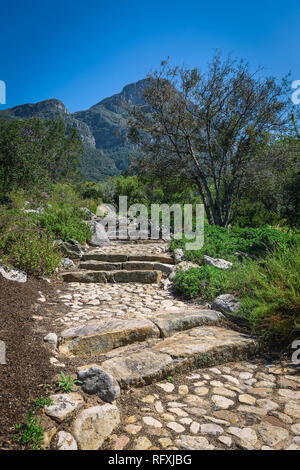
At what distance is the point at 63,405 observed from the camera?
6.31 ft

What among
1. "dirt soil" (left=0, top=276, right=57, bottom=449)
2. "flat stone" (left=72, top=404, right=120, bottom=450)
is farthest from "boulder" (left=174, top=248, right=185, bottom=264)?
"flat stone" (left=72, top=404, right=120, bottom=450)

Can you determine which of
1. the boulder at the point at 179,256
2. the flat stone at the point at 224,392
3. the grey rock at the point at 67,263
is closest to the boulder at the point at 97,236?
the grey rock at the point at 67,263

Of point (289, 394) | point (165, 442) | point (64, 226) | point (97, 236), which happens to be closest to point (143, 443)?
point (165, 442)

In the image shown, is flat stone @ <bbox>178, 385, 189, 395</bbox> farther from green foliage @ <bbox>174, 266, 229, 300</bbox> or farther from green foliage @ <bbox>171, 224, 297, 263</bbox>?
green foliage @ <bbox>171, 224, 297, 263</bbox>

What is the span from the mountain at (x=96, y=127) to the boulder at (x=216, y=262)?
54.1m

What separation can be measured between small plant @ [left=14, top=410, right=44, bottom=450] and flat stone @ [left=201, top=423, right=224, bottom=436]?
1076mm

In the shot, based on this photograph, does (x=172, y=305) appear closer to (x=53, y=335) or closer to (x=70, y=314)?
(x=70, y=314)

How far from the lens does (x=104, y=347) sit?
2900 mm

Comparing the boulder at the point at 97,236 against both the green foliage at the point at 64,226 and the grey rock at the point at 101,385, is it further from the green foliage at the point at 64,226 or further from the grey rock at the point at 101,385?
the grey rock at the point at 101,385

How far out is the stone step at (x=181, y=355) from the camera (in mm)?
2439

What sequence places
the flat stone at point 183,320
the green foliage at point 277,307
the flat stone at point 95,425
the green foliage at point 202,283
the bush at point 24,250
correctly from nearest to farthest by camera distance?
the flat stone at point 95,425 → the green foliage at point 277,307 → the flat stone at point 183,320 → the green foliage at point 202,283 → the bush at point 24,250

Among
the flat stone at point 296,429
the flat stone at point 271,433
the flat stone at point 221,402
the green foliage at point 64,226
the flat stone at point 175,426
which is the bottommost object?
the flat stone at point 221,402

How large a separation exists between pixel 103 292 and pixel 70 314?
1.19 m

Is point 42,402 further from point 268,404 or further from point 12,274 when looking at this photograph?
point 12,274
